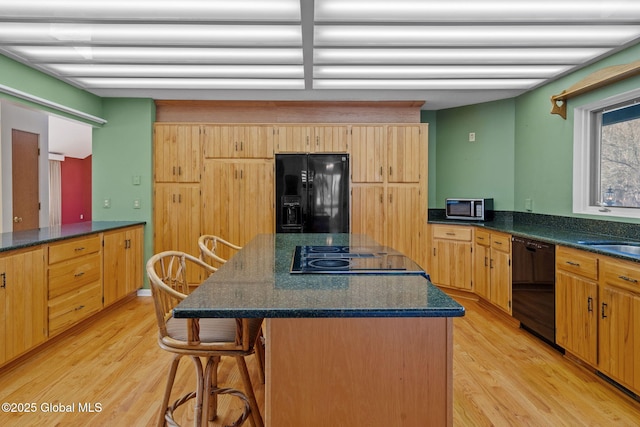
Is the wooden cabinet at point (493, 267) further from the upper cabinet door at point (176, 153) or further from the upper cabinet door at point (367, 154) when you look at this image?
the upper cabinet door at point (176, 153)

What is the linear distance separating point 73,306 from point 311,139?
115 inches

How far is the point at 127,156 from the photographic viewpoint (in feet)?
15.1

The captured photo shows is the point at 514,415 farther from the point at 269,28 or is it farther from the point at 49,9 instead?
the point at 49,9

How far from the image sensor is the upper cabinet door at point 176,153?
4609 millimetres

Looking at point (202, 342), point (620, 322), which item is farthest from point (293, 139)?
point (620, 322)

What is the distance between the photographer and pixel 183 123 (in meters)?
4.61

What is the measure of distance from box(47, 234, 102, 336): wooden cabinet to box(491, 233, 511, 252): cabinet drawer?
3821 millimetres

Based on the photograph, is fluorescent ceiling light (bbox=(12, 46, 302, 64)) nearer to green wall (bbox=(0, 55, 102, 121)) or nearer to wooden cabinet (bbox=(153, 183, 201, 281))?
green wall (bbox=(0, 55, 102, 121))

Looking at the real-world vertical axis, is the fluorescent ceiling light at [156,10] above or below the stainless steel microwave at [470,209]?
above

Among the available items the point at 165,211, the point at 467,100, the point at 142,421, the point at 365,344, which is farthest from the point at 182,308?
the point at 467,100

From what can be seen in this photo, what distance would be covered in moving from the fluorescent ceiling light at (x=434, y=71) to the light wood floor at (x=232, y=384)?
7.71 feet

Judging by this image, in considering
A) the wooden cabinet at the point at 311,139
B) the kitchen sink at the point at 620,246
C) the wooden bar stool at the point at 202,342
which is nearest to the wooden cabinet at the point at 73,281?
the wooden bar stool at the point at 202,342

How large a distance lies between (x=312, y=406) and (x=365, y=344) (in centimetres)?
26

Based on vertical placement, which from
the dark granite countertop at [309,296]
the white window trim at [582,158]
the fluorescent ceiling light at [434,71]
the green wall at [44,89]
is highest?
the fluorescent ceiling light at [434,71]
